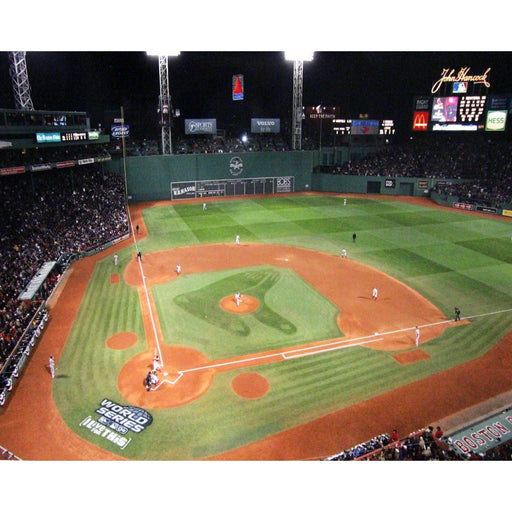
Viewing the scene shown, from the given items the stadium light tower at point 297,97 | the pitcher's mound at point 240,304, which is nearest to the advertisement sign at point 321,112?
the stadium light tower at point 297,97

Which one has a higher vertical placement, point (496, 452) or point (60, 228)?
point (60, 228)

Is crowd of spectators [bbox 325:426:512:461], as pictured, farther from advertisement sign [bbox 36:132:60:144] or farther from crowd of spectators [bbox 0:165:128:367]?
advertisement sign [bbox 36:132:60:144]

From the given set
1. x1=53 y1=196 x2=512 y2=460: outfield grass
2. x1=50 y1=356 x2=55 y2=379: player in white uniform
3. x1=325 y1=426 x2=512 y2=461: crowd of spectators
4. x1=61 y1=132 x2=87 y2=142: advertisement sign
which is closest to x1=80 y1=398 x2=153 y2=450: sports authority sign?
x1=53 y1=196 x2=512 y2=460: outfield grass

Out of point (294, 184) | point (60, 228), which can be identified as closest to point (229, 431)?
point (60, 228)

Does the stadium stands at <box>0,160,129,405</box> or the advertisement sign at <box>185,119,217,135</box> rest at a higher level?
the advertisement sign at <box>185,119,217,135</box>

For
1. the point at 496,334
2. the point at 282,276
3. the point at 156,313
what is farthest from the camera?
the point at 282,276

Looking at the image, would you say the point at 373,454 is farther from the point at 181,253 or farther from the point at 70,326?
the point at 181,253

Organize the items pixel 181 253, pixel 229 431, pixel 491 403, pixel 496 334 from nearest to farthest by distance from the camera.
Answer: pixel 229 431
pixel 491 403
pixel 496 334
pixel 181 253

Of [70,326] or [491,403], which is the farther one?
[70,326]

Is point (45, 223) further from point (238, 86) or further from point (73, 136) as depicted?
point (238, 86)
